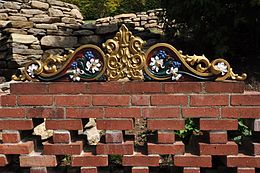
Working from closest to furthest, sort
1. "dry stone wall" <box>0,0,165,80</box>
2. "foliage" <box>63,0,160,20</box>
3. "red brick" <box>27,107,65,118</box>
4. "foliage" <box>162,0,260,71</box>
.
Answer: "red brick" <box>27,107,65,118</box>
"foliage" <box>162,0,260,71</box>
"dry stone wall" <box>0,0,165,80</box>
"foliage" <box>63,0,160,20</box>

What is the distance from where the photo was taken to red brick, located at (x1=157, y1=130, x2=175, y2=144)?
223 centimetres

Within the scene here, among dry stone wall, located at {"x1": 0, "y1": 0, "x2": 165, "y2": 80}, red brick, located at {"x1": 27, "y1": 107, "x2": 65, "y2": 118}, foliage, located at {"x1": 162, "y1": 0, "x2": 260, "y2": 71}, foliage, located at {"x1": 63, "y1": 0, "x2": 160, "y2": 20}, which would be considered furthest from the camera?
foliage, located at {"x1": 63, "y1": 0, "x2": 160, "y2": 20}

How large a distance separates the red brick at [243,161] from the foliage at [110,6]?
48.9 feet

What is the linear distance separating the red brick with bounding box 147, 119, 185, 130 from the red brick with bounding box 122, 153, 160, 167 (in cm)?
20

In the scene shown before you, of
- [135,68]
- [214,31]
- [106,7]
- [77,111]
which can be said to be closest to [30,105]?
[77,111]

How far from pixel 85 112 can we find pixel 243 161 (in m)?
1.08

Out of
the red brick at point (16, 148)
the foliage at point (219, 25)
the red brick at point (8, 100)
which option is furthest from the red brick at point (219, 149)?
the foliage at point (219, 25)

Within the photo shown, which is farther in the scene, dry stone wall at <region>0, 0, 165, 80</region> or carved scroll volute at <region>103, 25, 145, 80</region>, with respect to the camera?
dry stone wall at <region>0, 0, 165, 80</region>

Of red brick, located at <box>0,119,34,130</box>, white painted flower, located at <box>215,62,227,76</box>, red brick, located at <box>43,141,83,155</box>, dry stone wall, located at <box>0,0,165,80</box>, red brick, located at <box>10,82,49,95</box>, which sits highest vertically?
dry stone wall, located at <box>0,0,165,80</box>

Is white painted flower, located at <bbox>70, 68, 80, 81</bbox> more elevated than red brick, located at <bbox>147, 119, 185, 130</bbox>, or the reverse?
white painted flower, located at <bbox>70, 68, 80, 81</bbox>

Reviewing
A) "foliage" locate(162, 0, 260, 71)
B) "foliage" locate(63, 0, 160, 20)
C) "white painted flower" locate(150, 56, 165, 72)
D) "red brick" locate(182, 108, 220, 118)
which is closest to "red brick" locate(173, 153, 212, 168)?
"red brick" locate(182, 108, 220, 118)

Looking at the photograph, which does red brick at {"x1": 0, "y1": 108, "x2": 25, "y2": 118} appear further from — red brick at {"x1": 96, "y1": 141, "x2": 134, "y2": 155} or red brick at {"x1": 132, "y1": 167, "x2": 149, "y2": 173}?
red brick at {"x1": 132, "y1": 167, "x2": 149, "y2": 173}

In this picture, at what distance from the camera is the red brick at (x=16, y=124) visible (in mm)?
2293

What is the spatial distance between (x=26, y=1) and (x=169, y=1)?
5.34m
